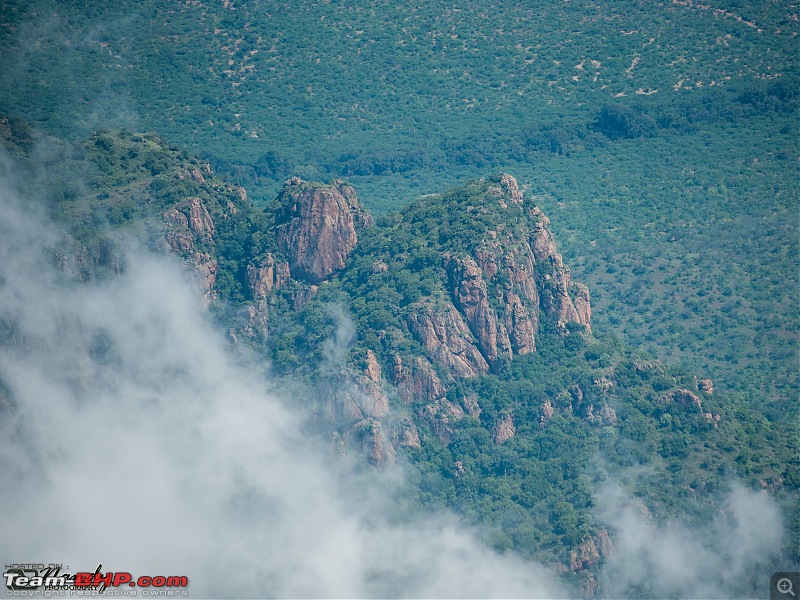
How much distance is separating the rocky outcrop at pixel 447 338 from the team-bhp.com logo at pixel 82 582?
3493 centimetres

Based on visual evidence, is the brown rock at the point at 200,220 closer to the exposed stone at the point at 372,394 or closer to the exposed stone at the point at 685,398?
the exposed stone at the point at 372,394

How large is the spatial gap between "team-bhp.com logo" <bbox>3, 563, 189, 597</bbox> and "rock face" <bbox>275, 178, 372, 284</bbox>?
133 feet

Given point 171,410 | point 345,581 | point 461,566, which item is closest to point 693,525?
point 461,566

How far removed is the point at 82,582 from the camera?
156000 millimetres

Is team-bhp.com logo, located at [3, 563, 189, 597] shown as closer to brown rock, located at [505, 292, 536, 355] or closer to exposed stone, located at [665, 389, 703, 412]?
brown rock, located at [505, 292, 536, 355]

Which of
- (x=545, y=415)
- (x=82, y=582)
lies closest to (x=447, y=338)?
(x=545, y=415)

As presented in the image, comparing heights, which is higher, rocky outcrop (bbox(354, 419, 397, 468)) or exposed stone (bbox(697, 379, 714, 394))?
exposed stone (bbox(697, 379, 714, 394))

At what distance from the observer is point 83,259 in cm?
18662

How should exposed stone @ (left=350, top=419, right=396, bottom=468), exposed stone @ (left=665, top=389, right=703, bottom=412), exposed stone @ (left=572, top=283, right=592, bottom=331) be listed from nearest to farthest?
exposed stone @ (left=350, top=419, right=396, bottom=468) → exposed stone @ (left=665, top=389, right=703, bottom=412) → exposed stone @ (left=572, top=283, right=592, bottom=331)

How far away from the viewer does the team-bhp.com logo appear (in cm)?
15362

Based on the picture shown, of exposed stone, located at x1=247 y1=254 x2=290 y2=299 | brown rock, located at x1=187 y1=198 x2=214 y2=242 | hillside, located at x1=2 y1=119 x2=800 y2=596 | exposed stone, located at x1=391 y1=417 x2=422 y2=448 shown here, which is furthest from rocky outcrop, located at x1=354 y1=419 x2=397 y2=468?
brown rock, located at x1=187 y1=198 x2=214 y2=242

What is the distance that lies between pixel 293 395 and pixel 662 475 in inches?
1415

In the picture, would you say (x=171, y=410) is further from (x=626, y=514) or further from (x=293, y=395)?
(x=626, y=514)

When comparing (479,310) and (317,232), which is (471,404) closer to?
(479,310)
